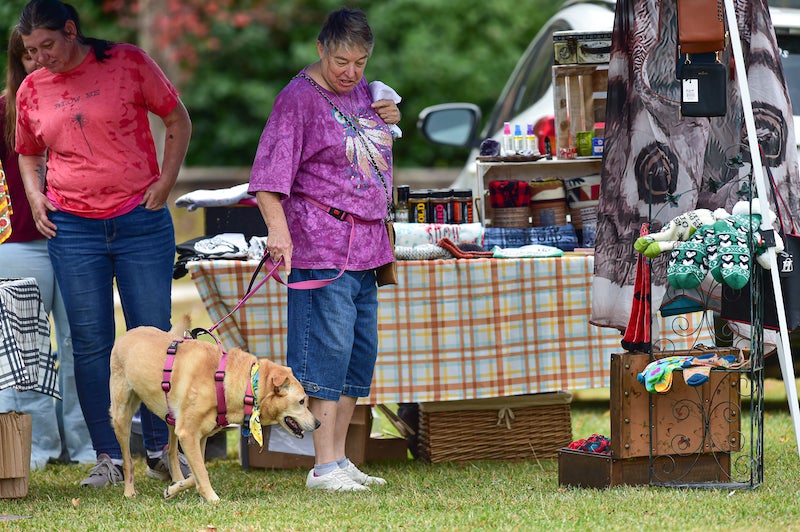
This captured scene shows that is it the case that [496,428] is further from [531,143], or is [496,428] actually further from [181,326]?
[181,326]

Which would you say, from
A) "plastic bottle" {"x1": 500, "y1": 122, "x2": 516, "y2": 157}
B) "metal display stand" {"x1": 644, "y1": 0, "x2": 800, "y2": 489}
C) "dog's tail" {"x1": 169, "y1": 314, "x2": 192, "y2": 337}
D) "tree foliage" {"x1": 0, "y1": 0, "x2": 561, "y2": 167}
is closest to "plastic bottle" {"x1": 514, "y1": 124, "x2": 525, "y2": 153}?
"plastic bottle" {"x1": 500, "y1": 122, "x2": 516, "y2": 157}

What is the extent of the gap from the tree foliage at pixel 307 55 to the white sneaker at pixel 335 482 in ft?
47.2

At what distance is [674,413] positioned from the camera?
15.0ft

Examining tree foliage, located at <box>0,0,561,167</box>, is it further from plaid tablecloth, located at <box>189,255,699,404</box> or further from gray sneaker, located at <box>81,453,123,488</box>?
gray sneaker, located at <box>81,453,123,488</box>

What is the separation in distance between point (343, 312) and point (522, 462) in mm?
1435

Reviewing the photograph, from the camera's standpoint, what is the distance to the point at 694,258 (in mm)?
4391

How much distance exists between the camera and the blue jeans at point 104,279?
511cm

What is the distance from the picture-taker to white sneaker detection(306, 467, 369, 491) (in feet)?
16.0

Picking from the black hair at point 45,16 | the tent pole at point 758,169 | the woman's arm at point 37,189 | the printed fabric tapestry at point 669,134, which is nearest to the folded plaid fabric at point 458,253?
the printed fabric tapestry at point 669,134

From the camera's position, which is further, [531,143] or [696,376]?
[531,143]

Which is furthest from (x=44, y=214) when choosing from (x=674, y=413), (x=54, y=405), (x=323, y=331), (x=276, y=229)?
(x=674, y=413)

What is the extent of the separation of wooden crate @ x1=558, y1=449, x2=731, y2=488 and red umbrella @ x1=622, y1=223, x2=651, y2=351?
0.46 m

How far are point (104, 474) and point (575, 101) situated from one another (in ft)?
9.78

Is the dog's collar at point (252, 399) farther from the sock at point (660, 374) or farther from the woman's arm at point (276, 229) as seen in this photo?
the sock at point (660, 374)
